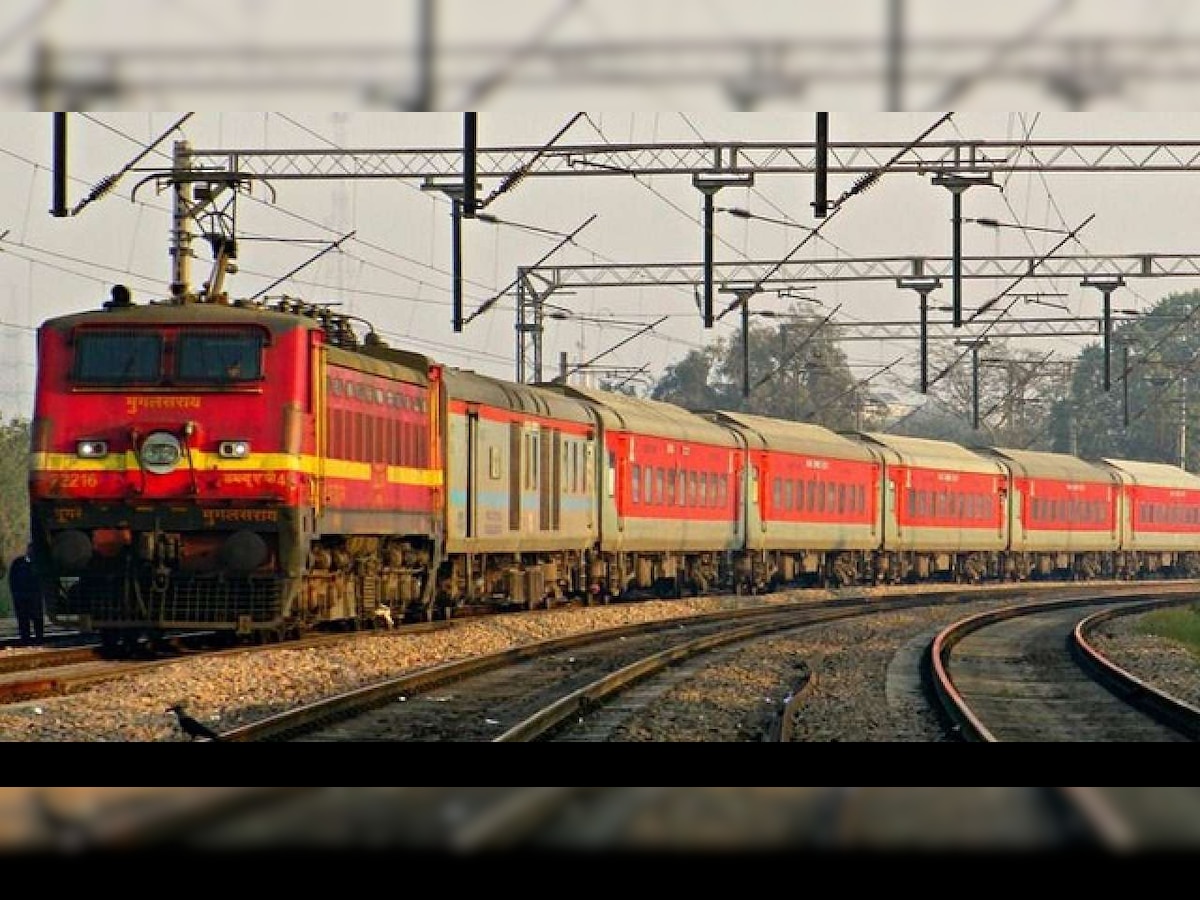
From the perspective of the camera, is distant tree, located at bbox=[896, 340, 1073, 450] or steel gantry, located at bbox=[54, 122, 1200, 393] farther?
distant tree, located at bbox=[896, 340, 1073, 450]

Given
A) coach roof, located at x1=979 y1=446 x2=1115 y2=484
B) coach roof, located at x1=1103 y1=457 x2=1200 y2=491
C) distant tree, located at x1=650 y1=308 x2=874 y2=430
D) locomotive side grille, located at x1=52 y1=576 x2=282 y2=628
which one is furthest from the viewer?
distant tree, located at x1=650 y1=308 x2=874 y2=430

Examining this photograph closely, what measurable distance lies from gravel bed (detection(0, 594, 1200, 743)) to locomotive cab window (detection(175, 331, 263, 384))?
9.77 ft

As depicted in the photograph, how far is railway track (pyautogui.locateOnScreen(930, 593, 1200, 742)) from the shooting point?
1525 cm

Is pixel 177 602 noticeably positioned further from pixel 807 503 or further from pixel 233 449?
pixel 807 503

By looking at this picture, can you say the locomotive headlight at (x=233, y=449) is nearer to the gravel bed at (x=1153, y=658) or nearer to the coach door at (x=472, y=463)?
the coach door at (x=472, y=463)

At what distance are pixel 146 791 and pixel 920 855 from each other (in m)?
0.59

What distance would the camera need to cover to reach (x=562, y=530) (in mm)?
30328

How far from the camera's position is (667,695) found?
17.1 meters

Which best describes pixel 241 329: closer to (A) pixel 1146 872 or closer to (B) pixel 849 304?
(A) pixel 1146 872

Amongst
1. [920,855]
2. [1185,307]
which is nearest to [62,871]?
[920,855]

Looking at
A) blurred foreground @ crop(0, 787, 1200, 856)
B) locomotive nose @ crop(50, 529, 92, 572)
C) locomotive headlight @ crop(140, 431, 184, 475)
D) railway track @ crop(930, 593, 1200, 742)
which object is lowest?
railway track @ crop(930, 593, 1200, 742)

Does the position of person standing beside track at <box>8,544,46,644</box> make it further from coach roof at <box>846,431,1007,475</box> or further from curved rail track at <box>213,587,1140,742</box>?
coach roof at <box>846,431,1007,475</box>

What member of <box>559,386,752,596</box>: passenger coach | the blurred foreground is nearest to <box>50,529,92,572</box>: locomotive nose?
<box>559,386,752,596</box>: passenger coach

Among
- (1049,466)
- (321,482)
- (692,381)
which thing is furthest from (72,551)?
(692,381)
